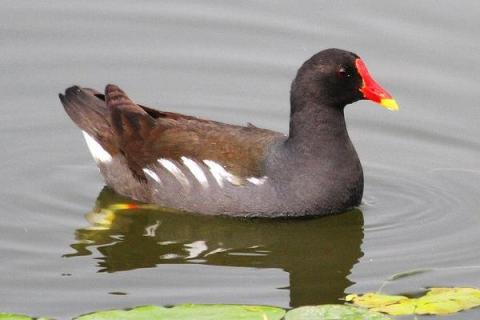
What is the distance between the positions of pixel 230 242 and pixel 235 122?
192 centimetres

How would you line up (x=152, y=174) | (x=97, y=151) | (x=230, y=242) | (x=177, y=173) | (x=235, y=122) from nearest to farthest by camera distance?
(x=230, y=242)
(x=177, y=173)
(x=152, y=174)
(x=97, y=151)
(x=235, y=122)

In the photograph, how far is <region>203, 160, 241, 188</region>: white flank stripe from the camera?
9.33 meters

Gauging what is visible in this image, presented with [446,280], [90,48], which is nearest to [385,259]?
[446,280]

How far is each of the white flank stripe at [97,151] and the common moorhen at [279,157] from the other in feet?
1.28

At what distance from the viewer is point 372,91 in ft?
30.8

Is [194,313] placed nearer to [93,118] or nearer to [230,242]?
[230,242]

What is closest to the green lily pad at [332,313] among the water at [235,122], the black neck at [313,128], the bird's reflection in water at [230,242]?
the water at [235,122]

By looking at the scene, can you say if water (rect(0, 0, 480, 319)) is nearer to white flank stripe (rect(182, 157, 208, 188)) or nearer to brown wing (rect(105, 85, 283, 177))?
white flank stripe (rect(182, 157, 208, 188))

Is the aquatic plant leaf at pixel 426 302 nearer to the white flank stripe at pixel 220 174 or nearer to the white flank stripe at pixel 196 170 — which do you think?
the white flank stripe at pixel 220 174

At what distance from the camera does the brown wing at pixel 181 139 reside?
369 inches

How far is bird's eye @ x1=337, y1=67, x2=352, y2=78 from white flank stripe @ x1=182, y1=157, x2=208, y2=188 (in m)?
1.27

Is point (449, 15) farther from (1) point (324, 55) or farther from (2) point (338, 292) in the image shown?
(2) point (338, 292)

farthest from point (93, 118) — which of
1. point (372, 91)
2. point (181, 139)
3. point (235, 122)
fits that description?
point (372, 91)

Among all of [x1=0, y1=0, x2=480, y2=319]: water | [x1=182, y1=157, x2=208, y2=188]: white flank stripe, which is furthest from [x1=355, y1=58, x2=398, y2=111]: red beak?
[x1=182, y1=157, x2=208, y2=188]: white flank stripe
